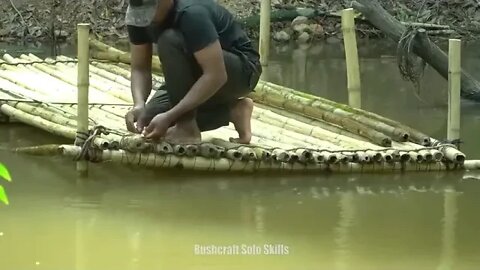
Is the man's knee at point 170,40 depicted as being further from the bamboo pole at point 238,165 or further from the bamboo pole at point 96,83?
the bamboo pole at point 96,83

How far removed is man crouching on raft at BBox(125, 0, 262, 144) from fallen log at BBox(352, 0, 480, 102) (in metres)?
2.10

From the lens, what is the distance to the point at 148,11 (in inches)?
128

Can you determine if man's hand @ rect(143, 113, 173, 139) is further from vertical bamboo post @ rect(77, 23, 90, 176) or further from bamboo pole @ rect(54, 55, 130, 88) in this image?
bamboo pole @ rect(54, 55, 130, 88)

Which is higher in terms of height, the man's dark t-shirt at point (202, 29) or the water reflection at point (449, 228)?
the man's dark t-shirt at point (202, 29)

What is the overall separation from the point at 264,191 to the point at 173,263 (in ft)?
2.90

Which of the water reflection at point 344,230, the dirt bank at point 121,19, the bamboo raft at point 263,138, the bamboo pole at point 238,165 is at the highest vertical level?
the dirt bank at point 121,19

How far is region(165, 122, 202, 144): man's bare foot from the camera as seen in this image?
134 inches

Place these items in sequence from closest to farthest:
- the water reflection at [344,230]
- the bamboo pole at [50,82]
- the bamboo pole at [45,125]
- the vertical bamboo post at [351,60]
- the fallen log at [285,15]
A: the water reflection at [344,230], the bamboo pole at [45,125], the vertical bamboo post at [351,60], the bamboo pole at [50,82], the fallen log at [285,15]

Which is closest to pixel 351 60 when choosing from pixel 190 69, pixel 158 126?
pixel 190 69

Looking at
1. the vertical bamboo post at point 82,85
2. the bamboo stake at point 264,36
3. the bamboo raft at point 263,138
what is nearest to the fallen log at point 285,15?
the bamboo stake at point 264,36

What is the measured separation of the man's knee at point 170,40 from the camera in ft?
10.7

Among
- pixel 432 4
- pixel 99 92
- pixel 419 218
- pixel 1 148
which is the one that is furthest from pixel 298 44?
pixel 419 218

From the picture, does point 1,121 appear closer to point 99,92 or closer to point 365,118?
point 99,92

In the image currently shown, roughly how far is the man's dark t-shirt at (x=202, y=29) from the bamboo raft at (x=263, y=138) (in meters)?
0.40
